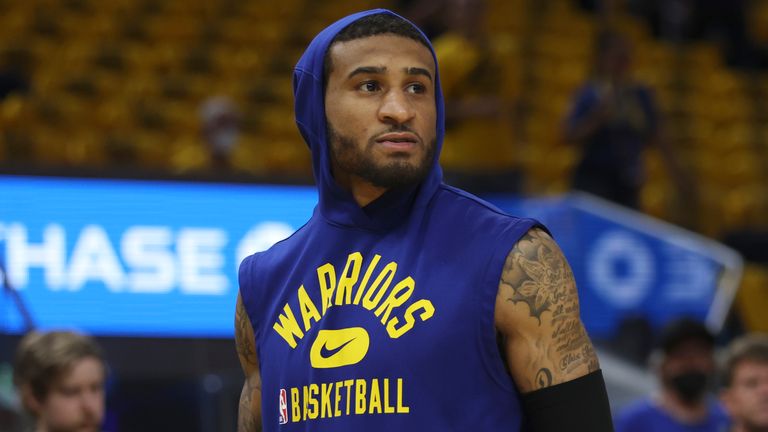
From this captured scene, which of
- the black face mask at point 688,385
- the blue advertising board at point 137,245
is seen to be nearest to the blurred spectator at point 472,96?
the blue advertising board at point 137,245

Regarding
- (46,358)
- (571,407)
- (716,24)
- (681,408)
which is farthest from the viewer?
(716,24)

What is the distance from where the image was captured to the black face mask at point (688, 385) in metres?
5.95

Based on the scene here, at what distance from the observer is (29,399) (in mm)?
3848

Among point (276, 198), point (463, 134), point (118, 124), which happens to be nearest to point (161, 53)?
point (118, 124)

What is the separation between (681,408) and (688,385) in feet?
0.35

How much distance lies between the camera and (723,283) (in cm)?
703

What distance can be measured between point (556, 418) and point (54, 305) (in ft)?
13.2

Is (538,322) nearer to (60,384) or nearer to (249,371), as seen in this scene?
(249,371)

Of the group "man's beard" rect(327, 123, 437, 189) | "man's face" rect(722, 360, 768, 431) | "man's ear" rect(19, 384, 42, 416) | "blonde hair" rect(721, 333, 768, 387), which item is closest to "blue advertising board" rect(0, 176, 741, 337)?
"blonde hair" rect(721, 333, 768, 387)

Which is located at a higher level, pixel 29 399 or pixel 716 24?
pixel 716 24

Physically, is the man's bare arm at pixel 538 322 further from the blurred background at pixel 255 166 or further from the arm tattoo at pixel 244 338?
the blurred background at pixel 255 166

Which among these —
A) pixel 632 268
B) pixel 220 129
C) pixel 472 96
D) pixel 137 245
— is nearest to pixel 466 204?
pixel 137 245

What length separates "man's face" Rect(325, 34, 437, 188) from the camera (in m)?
2.28

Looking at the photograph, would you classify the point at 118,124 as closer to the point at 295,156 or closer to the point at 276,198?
the point at 295,156
